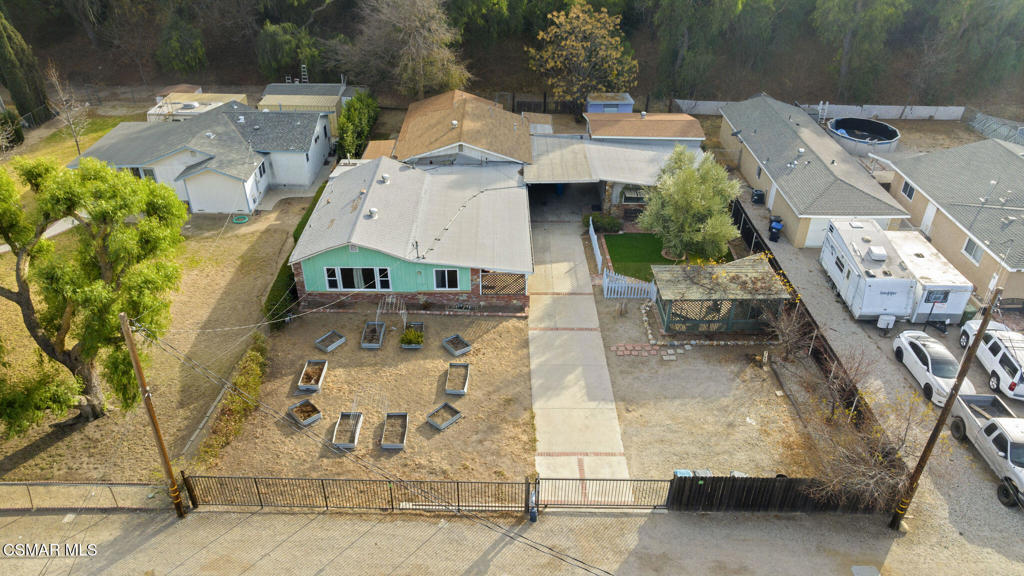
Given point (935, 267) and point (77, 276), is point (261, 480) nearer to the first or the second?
point (77, 276)

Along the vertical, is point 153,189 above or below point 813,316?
above

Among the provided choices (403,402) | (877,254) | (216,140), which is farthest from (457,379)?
(216,140)

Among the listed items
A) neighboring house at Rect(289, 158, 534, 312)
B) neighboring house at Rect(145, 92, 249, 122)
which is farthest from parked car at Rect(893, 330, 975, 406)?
neighboring house at Rect(145, 92, 249, 122)

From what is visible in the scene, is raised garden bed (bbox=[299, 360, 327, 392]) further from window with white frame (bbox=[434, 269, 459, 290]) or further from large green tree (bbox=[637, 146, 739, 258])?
large green tree (bbox=[637, 146, 739, 258])

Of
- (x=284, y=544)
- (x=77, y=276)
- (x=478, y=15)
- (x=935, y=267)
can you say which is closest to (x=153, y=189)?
(x=77, y=276)

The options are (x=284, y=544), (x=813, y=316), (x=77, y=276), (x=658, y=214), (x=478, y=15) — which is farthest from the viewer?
(x=478, y=15)

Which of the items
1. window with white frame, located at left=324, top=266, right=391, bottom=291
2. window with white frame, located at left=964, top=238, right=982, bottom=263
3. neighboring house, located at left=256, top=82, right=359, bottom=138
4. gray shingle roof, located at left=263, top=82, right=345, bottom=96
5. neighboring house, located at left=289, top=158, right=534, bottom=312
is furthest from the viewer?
gray shingle roof, located at left=263, top=82, right=345, bottom=96
